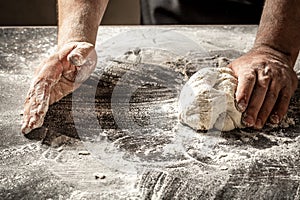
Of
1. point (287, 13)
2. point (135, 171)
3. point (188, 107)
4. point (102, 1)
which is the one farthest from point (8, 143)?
point (287, 13)

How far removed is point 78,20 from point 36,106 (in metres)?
0.33

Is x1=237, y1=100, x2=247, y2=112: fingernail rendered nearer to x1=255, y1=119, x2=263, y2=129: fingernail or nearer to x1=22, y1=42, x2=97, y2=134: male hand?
x1=255, y1=119, x2=263, y2=129: fingernail

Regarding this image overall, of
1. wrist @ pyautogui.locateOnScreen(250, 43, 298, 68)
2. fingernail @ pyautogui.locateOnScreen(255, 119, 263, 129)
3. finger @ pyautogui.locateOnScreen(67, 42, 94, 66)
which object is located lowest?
fingernail @ pyautogui.locateOnScreen(255, 119, 263, 129)

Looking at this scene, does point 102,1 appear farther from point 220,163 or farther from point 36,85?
point 220,163

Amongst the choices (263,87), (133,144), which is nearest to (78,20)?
(133,144)

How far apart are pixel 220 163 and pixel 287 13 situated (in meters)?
0.56

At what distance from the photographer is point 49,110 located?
141cm

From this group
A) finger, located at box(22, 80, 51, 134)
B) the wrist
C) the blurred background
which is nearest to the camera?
finger, located at box(22, 80, 51, 134)

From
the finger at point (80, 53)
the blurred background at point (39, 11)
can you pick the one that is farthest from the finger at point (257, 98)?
the blurred background at point (39, 11)

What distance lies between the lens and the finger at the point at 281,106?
4.56ft

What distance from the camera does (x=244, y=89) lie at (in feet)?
4.51

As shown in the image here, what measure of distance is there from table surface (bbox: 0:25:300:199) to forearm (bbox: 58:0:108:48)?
13 cm

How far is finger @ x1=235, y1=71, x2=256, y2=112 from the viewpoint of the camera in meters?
1.35

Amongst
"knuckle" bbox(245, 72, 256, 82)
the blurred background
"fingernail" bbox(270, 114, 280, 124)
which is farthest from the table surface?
the blurred background
